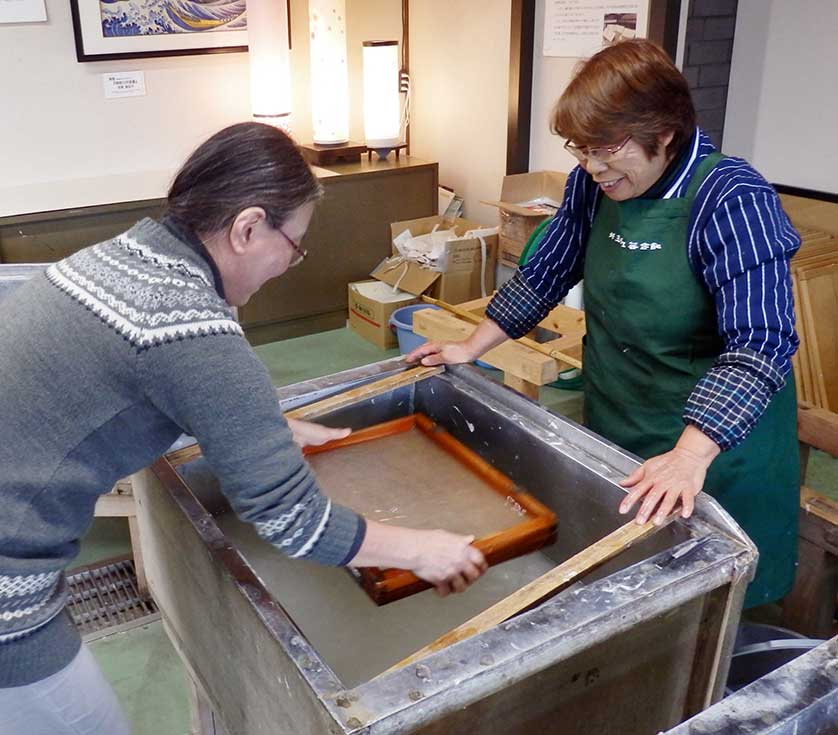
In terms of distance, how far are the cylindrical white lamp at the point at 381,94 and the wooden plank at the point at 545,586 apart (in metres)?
3.31

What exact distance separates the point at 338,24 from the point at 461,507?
3142 millimetres

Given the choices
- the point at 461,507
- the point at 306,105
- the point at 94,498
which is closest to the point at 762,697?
the point at 461,507

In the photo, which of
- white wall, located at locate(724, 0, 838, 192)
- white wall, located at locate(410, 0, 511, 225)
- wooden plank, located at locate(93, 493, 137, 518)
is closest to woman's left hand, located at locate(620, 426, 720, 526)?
wooden plank, located at locate(93, 493, 137, 518)

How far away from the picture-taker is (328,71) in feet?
13.2

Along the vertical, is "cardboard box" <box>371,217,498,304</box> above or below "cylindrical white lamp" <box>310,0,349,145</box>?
below

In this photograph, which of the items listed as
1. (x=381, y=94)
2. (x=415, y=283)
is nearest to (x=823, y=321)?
(x=415, y=283)

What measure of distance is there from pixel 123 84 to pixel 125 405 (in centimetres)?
343

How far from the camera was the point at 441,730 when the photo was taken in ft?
3.34

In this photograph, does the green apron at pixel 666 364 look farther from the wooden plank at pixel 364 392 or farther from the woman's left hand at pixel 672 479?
the wooden plank at pixel 364 392

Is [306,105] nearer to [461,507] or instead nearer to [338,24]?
[338,24]

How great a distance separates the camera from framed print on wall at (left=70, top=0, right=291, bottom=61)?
3.75 m

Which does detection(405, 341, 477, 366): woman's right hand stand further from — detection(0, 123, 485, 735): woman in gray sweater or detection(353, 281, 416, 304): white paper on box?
detection(353, 281, 416, 304): white paper on box

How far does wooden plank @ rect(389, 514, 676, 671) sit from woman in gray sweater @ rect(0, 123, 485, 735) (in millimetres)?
98

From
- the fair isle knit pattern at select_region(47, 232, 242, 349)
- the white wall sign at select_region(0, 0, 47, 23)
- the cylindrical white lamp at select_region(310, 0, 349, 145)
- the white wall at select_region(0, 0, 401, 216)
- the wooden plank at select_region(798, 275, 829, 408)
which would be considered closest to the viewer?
the fair isle knit pattern at select_region(47, 232, 242, 349)
